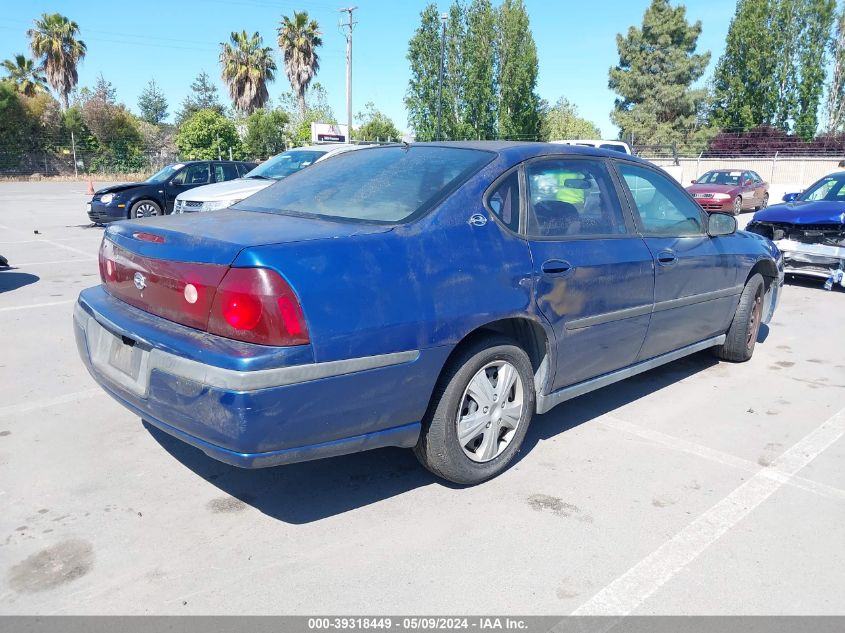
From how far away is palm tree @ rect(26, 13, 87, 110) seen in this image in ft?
160

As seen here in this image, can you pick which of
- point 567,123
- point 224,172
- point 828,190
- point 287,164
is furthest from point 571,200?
point 567,123

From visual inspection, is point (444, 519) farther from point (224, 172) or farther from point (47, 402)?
point (224, 172)

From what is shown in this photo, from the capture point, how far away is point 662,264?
4.27 metres

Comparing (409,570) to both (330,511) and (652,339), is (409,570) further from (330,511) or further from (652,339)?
(652,339)

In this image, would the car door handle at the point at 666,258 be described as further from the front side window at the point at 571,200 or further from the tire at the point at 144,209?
the tire at the point at 144,209

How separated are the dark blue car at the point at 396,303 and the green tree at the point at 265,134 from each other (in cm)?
4130

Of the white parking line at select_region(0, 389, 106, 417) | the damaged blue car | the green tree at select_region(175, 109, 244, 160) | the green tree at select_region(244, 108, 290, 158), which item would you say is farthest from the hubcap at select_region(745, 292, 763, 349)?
the green tree at select_region(244, 108, 290, 158)

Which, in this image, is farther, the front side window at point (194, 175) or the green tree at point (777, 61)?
the green tree at point (777, 61)

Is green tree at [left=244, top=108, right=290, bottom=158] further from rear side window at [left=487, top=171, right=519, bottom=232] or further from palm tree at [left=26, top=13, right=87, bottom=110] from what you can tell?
rear side window at [left=487, top=171, right=519, bottom=232]

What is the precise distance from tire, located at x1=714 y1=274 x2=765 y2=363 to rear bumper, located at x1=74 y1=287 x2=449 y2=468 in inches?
131

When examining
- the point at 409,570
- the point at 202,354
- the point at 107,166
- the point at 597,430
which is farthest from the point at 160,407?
the point at 107,166

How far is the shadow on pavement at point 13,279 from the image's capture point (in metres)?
8.07

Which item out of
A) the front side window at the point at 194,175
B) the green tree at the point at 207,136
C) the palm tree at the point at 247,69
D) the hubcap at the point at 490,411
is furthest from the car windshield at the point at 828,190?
the palm tree at the point at 247,69

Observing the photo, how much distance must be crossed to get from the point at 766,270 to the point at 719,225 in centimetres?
120
